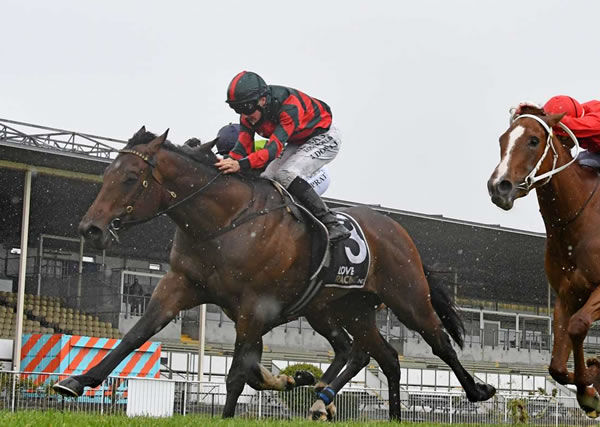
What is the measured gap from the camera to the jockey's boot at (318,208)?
8438 mm

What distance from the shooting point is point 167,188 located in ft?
25.6

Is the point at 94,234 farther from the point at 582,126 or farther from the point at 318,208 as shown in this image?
the point at 582,126

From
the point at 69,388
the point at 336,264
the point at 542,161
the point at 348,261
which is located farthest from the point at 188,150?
the point at 542,161

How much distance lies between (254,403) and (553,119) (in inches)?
473

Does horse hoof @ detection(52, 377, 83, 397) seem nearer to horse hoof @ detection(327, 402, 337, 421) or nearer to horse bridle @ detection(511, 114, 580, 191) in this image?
horse hoof @ detection(327, 402, 337, 421)

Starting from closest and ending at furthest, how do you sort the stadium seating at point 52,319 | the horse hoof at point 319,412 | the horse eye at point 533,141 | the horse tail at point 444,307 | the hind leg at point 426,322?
the horse eye at point 533,141
the horse hoof at point 319,412
the hind leg at point 426,322
the horse tail at point 444,307
the stadium seating at point 52,319

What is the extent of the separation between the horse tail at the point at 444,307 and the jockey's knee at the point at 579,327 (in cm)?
324

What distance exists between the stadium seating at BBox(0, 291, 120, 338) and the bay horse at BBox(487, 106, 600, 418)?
20.2 m

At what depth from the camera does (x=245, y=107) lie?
27.3ft

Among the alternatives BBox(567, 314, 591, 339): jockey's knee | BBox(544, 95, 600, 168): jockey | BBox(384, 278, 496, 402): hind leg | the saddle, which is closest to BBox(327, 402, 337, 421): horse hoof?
BBox(384, 278, 496, 402): hind leg

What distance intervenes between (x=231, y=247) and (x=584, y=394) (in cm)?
280

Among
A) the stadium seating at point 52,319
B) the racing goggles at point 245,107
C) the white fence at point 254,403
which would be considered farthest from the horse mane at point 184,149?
the stadium seating at point 52,319

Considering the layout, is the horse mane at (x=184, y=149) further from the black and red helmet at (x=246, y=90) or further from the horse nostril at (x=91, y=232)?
the horse nostril at (x=91, y=232)

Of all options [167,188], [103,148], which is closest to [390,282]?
[167,188]
